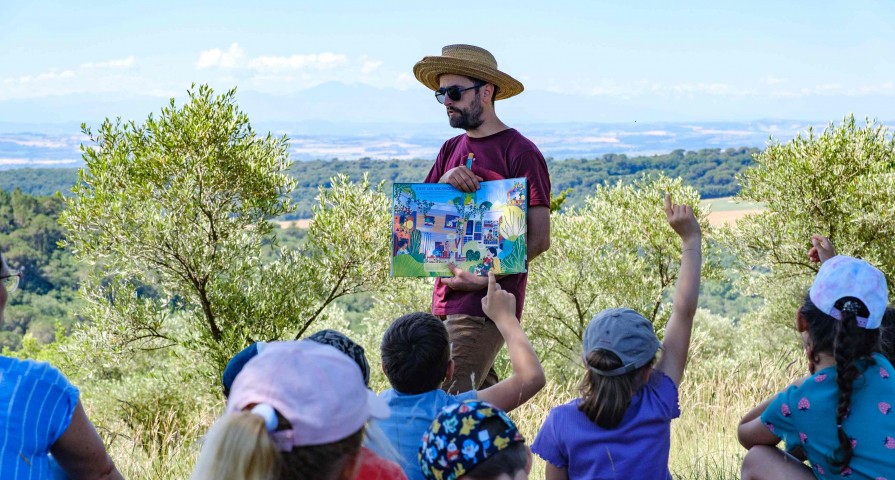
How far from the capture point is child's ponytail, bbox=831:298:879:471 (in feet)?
10.1

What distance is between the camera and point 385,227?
13.2 metres

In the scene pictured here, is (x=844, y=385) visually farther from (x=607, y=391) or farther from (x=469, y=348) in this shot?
(x=469, y=348)

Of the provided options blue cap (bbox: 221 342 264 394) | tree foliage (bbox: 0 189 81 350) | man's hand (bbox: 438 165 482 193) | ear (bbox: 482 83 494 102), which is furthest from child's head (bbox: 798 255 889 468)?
tree foliage (bbox: 0 189 81 350)

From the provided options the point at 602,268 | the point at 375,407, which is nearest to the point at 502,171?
the point at 375,407

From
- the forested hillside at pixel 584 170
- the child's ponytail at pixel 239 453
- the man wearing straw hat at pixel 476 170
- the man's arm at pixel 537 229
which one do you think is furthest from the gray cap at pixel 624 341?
the forested hillside at pixel 584 170

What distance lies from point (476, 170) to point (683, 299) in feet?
4.52

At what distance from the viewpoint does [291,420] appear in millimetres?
1776

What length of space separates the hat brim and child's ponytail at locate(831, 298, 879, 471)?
231cm

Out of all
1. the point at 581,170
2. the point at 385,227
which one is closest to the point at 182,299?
the point at 385,227

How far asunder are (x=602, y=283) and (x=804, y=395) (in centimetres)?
1714

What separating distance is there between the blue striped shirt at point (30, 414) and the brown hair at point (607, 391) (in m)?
1.70

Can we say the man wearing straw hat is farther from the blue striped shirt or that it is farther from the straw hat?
the blue striped shirt

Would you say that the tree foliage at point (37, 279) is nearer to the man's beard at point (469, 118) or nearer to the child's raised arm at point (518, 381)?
the man's beard at point (469, 118)

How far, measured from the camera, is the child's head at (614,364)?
3.04 metres
